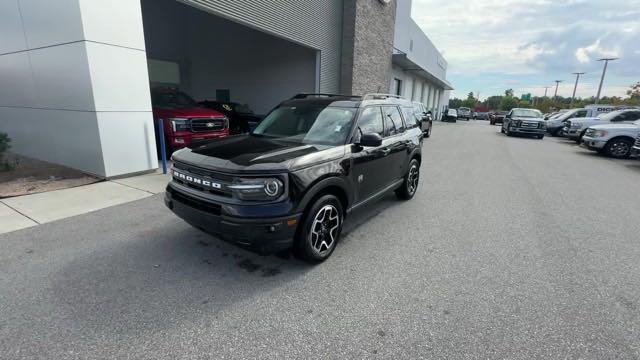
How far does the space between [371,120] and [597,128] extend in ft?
44.7

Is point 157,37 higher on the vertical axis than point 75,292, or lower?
higher

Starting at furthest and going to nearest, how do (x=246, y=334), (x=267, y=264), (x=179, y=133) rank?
(x=179, y=133)
(x=267, y=264)
(x=246, y=334)

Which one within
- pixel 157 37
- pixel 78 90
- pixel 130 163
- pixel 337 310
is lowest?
pixel 337 310

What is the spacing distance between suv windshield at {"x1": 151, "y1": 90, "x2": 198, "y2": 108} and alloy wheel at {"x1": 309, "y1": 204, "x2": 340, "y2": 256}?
7.57 metres

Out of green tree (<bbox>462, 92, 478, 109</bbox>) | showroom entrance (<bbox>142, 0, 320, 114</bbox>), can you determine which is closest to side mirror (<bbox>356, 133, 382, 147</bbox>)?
showroom entrance (<bbox>142, 0, 320, 114</bbox>)

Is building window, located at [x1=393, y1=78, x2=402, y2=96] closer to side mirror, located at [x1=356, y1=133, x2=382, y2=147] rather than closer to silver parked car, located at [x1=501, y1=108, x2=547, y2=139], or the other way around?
silver parked car, located at [x1=501, y1=108, x2=547, y2=139]

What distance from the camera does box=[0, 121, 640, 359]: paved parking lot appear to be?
2322 millimetres

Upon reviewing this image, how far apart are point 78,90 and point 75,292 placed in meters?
4.97

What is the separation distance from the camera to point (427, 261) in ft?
11.9

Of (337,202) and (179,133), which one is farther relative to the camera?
(179,133)

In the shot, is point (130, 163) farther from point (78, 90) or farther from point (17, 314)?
point (17, 314)

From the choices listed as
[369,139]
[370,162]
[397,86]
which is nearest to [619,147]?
[370,162]

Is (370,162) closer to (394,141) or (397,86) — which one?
(394,141)

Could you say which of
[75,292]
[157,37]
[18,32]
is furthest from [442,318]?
[157,37]
